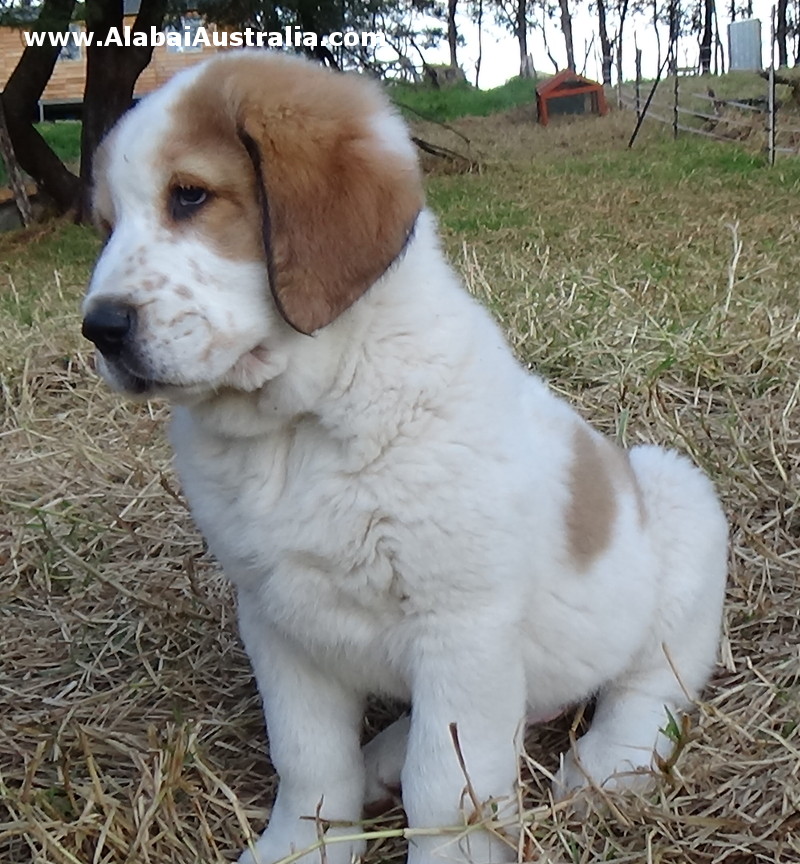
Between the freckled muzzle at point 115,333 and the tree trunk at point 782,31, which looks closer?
the freckled muzzle at point 115,333

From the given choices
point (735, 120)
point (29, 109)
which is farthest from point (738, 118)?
point (29, 109)

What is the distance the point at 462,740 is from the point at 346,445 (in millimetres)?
602

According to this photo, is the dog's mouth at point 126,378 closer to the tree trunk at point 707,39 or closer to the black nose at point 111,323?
the black nose at point 111,323

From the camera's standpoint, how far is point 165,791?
237cm

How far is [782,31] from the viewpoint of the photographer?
120 ft

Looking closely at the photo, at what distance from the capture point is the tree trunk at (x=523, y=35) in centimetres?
3983

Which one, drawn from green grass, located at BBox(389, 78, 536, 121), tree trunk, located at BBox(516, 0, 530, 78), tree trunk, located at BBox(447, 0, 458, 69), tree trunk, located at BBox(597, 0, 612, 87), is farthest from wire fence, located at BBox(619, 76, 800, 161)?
tree trunk, located at BBox(516, 0, 530, 78)

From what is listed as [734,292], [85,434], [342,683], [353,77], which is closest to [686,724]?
[342,683]

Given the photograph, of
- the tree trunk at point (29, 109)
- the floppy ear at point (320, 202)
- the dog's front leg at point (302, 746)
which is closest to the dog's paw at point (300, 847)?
the dog's front leg at point (302, 746)

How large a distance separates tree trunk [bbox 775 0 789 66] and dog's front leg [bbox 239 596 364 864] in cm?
3692

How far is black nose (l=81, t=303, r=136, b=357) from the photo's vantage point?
190 centimetres

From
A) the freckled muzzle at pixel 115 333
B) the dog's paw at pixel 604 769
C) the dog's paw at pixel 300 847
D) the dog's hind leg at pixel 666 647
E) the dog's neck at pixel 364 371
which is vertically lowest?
the dog's paw at pixel 300 847

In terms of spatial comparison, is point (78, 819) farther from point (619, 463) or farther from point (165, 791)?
point (619, 463)

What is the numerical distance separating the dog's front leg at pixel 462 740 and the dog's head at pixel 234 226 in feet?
2.20
